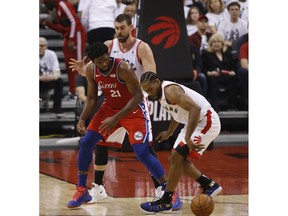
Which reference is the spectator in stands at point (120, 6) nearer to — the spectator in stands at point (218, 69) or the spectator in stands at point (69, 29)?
the spectator in stands at point (69, 29)

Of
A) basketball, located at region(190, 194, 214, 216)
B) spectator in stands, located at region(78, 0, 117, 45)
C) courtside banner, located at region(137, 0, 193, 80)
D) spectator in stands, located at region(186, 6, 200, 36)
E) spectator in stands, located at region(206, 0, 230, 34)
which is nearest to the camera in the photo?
basketball, located at region(190, 194, 214, 216)

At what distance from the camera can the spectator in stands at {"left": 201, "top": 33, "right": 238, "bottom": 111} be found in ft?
41.2

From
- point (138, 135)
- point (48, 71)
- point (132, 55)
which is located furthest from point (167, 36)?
point (138, 135)

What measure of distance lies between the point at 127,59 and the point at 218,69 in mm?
4766

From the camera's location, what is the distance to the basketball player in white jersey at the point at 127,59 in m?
7.73

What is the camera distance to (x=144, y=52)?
26.7 feet

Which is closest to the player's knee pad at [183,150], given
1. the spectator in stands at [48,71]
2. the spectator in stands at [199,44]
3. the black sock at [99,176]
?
the black sock at [99,176]

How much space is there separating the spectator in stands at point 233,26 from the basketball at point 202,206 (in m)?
6.69

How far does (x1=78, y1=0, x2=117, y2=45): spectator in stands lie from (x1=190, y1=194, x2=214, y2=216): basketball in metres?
6.08

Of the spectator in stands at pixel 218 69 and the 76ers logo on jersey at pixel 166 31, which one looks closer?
the 76ers logo on jersey at pixel 166 31

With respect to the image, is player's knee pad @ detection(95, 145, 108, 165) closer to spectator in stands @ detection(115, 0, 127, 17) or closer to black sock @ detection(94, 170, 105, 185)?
black sock @ detection(94, 170, 105, 185)

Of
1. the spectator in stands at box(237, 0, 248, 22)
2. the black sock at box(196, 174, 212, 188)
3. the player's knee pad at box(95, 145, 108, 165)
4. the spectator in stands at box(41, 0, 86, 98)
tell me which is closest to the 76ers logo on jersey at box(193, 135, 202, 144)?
the black sock at box(196, 174, 212, 188)
